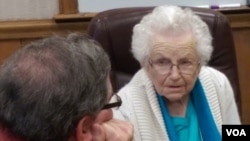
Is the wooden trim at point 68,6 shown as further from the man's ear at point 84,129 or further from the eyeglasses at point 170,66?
the man's ear at point 84,129

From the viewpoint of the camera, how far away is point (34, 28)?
279 centimetres

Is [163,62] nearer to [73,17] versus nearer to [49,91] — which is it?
[73,17]

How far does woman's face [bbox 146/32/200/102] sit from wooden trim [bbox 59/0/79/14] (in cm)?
94

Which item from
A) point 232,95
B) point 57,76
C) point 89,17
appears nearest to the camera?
point 57,76

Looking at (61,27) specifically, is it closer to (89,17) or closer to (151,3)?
(89,17)

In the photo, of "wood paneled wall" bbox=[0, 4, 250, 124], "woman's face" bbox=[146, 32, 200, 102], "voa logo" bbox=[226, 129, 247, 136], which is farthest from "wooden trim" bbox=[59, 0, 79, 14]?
"voa logo" bbox=[226, 129, 247, 136]

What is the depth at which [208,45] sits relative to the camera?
1976 mm

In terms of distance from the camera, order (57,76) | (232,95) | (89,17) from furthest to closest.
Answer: (89,17) < (232,95) < (57,76)

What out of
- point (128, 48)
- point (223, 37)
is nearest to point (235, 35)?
point (223, 37)

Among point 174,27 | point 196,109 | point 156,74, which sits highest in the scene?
point 174,27

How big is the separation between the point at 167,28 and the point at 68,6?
3.21 ft

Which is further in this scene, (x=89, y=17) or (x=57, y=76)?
(x=89, y=17)

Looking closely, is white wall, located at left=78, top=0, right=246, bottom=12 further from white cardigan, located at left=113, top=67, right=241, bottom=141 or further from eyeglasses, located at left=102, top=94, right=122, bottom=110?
eyeglasses, located at left=102, top=94, right=122, bottom=110

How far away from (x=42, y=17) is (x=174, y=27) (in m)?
1.10
